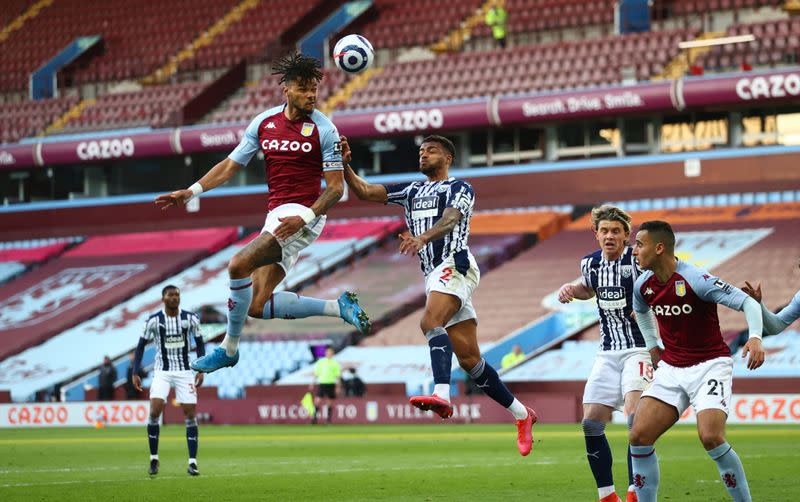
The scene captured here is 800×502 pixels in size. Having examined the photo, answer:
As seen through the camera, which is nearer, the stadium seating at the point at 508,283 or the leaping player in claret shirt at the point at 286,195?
the leaping player in claret shirt at the point at 286,195

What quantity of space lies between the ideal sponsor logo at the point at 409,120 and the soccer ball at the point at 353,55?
25.1m

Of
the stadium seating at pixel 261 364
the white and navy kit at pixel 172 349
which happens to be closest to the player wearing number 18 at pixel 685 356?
the white and navy kit at pixel 172 349

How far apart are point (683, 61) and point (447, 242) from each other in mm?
25434

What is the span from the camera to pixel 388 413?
95.5 feet

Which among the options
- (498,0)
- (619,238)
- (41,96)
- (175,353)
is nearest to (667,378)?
(619,238)

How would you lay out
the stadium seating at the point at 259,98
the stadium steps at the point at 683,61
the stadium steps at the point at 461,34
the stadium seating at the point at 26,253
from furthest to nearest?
the stadium seating at the point at 26,253 < the stadium seating at the point at 259,98 < the stadium steps at the point at 461,34 < the stadium steps at the point at 683,61

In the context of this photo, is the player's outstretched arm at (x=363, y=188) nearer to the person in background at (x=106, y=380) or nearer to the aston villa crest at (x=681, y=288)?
the aston villa crest at (x=681, y=288)

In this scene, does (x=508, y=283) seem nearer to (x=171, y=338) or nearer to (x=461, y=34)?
(x=461, y=34)

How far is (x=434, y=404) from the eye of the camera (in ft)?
33.0

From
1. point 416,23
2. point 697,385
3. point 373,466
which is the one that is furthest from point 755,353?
point 416,23

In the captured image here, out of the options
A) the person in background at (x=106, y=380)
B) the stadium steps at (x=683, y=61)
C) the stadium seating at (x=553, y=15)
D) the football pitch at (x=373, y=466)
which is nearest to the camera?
the football pitch at (x=373, y=466)

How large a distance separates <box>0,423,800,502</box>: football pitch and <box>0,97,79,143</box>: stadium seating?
20.7 m

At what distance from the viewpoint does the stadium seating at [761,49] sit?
33156mm

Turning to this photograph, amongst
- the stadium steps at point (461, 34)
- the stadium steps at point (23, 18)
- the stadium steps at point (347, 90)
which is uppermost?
the stadium steps at point (23, 18)
